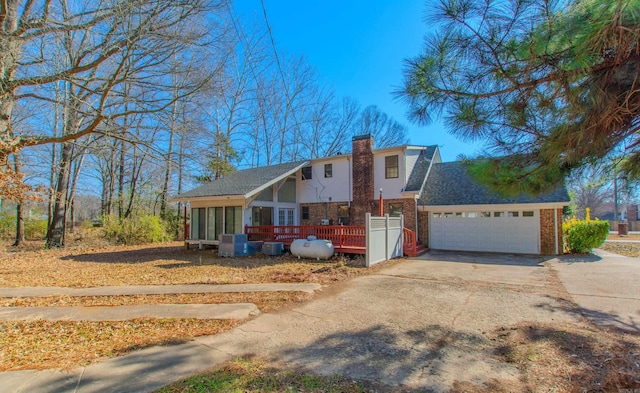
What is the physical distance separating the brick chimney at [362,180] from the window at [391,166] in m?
0.76

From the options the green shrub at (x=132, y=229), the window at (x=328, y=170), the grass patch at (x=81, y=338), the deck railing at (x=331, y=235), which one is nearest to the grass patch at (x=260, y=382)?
the grass patch at (x=81, y=338)

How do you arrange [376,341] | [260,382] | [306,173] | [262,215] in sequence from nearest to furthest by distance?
[260,382], [376,341], [262,215], [306,173]

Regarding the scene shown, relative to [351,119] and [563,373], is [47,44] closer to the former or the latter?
[563,373]

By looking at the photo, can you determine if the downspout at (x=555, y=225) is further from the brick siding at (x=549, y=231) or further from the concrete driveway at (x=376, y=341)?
the concrete driveway at (x=376, y=341)

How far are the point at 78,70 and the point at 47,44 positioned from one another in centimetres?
122

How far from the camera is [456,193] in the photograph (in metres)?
15.7

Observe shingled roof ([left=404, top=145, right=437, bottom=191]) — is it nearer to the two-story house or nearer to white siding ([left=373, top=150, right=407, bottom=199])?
the two-story house

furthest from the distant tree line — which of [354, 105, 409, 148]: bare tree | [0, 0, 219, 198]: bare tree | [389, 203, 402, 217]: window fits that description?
[354, 105, 409, 148]: bare tree

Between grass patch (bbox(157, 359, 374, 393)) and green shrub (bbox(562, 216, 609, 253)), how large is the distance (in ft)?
47.7

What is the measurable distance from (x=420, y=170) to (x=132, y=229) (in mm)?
16607

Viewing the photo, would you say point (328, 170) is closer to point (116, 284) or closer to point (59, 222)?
point (116, 284)

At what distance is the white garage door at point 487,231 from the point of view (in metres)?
13.6

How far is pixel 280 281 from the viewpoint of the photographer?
322 inches

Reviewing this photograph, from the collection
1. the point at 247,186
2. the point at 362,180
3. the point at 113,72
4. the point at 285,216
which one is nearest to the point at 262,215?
the point at 285,216
